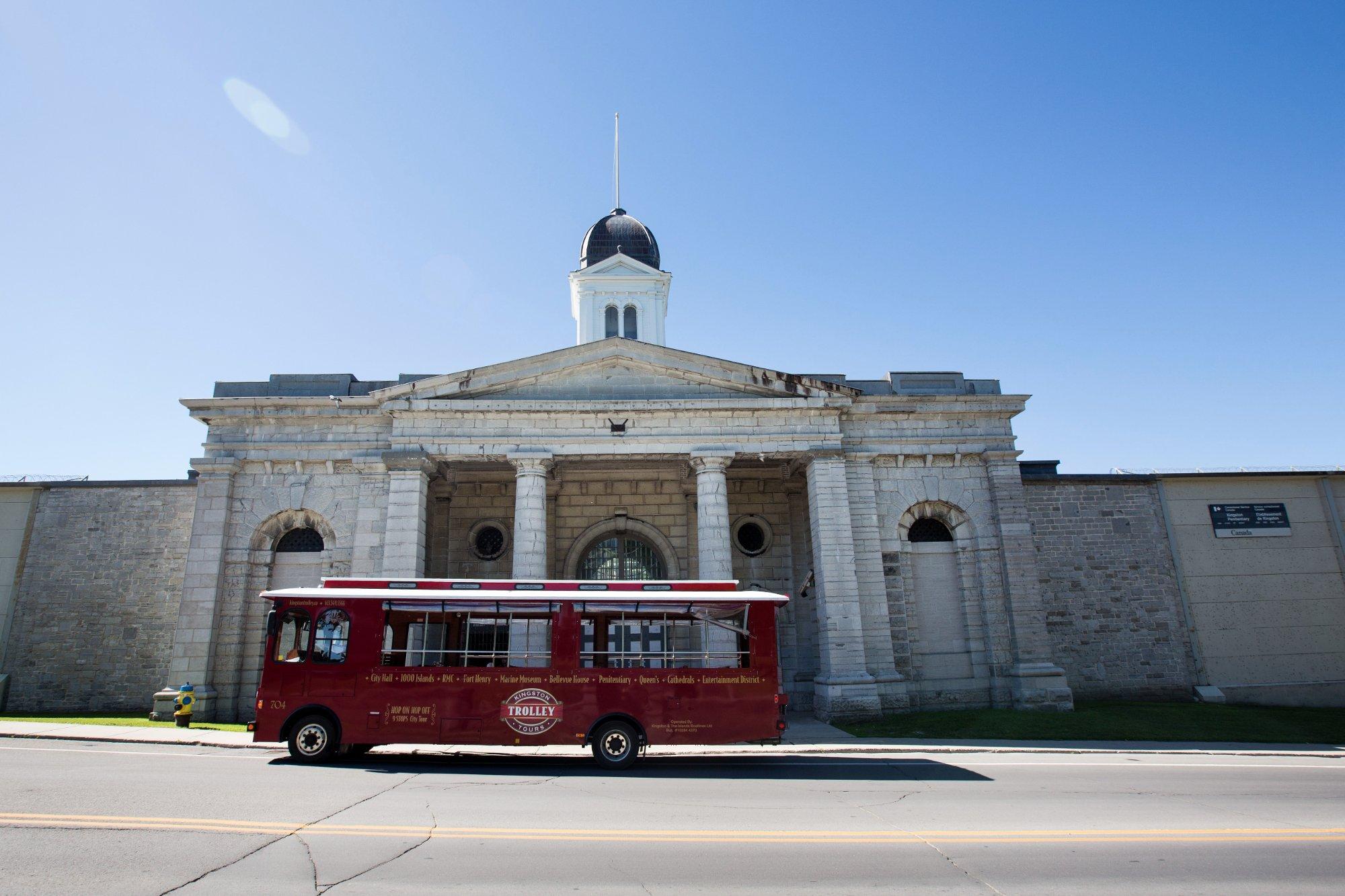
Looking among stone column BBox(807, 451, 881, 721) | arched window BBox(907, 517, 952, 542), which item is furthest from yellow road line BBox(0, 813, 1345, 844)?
arched window BBox(907, 517, 952, 542)

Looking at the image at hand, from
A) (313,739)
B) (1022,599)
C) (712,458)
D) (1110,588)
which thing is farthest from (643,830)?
(1110,588)

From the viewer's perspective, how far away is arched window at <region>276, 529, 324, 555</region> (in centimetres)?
2202

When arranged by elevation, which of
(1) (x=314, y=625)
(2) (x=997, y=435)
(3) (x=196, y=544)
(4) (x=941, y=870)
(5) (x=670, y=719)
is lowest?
(4) (x=941, y=870)

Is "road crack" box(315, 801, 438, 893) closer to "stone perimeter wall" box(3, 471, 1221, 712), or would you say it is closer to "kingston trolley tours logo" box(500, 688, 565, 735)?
"kingston trolley tours logo" box(500, 688, 565, 735)

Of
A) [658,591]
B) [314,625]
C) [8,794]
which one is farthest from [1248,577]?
[8,794]

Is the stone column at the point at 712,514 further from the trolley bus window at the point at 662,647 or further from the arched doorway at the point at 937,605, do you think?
the trolley bus window at the point at 662,647

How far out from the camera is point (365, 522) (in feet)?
68.9

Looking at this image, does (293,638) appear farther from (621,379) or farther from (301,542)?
(621,379)

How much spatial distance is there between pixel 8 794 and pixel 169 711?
38.4ft

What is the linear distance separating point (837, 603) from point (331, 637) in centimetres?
1281

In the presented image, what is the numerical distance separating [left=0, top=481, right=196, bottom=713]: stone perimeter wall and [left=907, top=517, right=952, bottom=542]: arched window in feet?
71.6

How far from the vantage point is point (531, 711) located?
12875 mm

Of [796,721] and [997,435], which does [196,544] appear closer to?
[796,721]

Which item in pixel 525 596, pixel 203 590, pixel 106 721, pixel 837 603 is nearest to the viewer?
pixel 525 596
